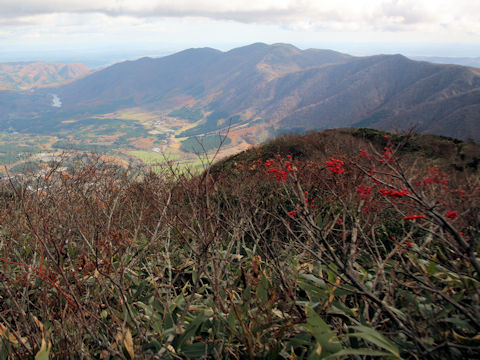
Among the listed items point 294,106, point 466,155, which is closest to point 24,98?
point 294,106

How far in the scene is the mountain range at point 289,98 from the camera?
7531 centimetres

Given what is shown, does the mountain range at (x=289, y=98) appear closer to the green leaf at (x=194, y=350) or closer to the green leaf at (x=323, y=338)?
the green leaf at (x=323, y=338)

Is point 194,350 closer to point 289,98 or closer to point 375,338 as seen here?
point 375,338

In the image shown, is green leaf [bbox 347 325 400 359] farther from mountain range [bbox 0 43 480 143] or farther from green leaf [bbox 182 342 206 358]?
mountain range [bbox 0 43 480 143]

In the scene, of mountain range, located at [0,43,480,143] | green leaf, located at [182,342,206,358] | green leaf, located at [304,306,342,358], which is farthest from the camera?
mountain range, located at [0,43,480,143]

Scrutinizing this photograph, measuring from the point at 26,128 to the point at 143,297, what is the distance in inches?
5540

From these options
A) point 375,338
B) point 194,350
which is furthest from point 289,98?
point 375,338

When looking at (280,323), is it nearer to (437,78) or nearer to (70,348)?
(70,348)

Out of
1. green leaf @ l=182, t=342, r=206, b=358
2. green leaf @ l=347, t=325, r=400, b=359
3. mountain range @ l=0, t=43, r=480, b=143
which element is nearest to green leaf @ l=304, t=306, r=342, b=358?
green leaf @ l=347, t=325, r=400, b=359

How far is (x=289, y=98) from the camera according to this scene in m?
142

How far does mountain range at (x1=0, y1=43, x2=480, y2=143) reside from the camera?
247 feet

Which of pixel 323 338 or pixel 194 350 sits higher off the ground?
pixel 323 338

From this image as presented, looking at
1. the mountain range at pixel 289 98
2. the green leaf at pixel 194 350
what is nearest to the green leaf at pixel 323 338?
the green leaf at pixel 194 350

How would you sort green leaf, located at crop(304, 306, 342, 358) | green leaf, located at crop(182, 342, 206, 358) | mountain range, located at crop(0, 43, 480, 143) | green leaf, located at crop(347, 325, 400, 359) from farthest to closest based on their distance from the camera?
mountain range, located at crop(0, 43, 480, 143)
green leaf, located at crop(182, 342, 206, 358)
green leaf, located at crop(304, 306, 342, 358)
green leaf, located at crop(347, 325, 400, 359)
